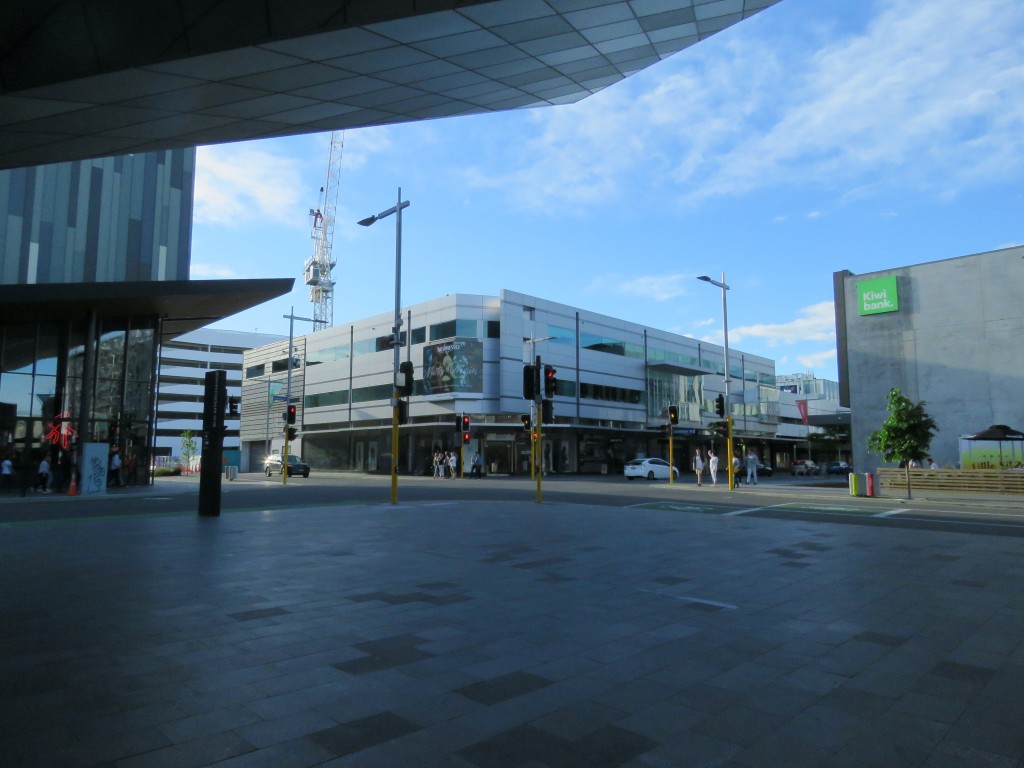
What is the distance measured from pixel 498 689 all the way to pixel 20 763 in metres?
2.54

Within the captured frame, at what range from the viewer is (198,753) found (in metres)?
3.41

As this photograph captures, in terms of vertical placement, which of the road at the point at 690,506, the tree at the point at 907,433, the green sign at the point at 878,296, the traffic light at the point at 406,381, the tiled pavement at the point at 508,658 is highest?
the green sign at the point at 878,296

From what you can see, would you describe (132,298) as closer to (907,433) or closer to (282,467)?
(282,467)

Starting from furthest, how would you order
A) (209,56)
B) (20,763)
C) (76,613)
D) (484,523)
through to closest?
(484,523) → (209,56) → (76,613) → (20,763)

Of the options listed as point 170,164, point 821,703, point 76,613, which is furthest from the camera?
point 170,164

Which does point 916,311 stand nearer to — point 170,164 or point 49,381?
point 170,164

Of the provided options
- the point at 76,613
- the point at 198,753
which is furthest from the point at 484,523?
the point at 198,753

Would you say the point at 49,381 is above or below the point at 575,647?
above

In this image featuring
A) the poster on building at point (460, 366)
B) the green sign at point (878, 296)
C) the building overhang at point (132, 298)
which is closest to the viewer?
the building overhang at point (132, 298)

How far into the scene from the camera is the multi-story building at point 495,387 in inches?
2029

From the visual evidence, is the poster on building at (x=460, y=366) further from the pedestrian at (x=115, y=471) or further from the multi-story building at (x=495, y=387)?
the pedestrian at (x=115, y=471)

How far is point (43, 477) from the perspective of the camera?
2609cm

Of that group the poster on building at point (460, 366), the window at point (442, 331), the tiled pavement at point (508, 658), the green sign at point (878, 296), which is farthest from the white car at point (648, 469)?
the tiled pavement at point (508, 658)

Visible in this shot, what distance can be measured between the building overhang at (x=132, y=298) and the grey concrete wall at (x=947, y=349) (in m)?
31.5
